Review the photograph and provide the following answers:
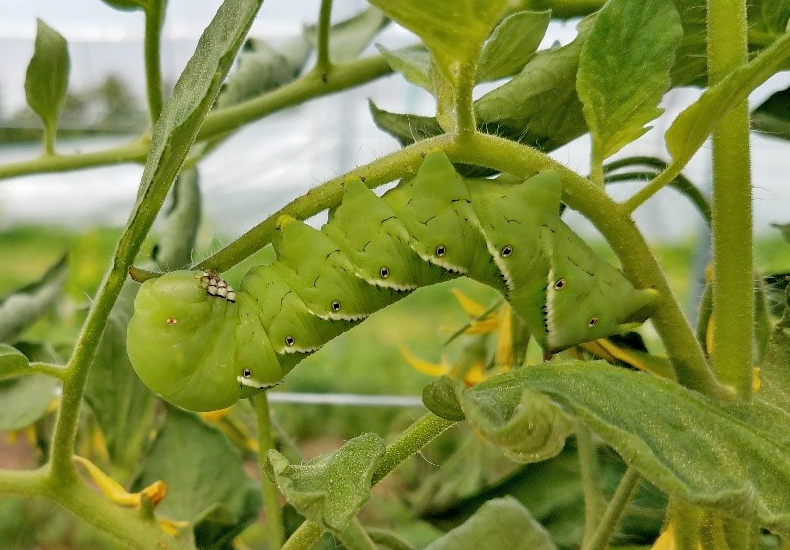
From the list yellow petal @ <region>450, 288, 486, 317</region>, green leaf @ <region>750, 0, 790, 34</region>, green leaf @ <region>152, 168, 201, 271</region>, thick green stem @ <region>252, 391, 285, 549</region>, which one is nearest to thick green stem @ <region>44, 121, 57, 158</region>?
green leaf @ <region>152, 168, 201, 271</region>

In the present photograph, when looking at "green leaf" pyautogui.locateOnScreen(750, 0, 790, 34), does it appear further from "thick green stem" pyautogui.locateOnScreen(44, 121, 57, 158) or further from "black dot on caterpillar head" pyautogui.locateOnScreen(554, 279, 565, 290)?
"thick green stem" pyautogui.locateOnScreen(44, 121, 57, 158)

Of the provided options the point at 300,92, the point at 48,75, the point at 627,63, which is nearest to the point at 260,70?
the point at 300,92

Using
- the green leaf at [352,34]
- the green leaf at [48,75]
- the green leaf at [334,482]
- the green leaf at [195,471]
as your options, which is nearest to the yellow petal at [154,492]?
the green leaf at [195,471]

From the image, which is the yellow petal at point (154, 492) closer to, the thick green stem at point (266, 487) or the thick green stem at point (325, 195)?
the thick green stem at point (266, 487)

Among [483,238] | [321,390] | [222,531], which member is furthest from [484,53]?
[321,390]

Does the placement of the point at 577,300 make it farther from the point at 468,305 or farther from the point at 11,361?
the point at 11,361

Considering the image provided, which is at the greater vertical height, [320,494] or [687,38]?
[687,38]

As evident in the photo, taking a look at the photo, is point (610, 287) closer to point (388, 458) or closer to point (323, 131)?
point (388, 458)
